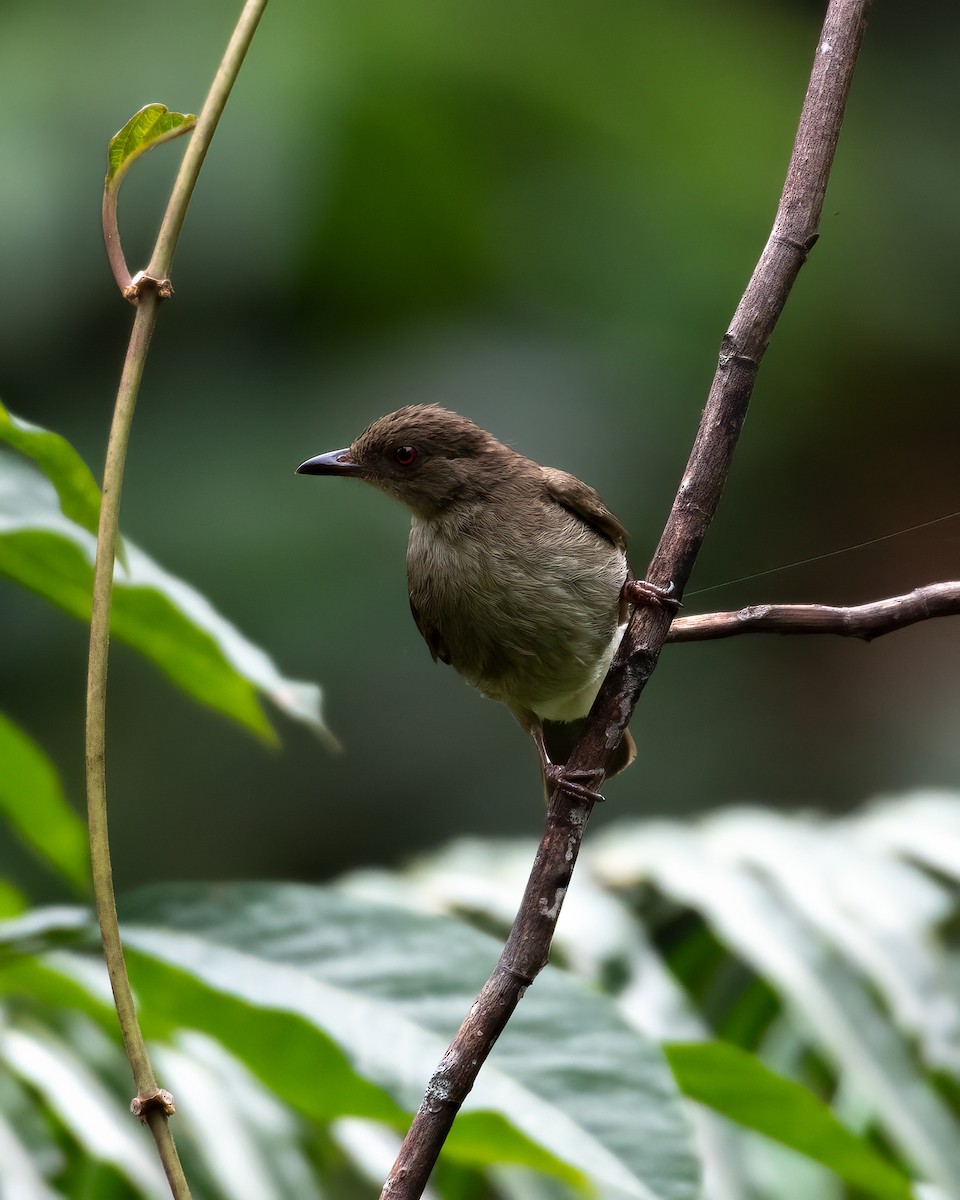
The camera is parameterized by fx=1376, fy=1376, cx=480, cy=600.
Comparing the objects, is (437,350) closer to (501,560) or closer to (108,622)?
(501,560)

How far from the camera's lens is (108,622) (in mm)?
A: 1231

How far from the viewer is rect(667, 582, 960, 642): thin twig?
1375 mm

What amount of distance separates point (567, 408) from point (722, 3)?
2839 millimetres

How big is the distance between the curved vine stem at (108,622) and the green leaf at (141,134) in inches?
2.1

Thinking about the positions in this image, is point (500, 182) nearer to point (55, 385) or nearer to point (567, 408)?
point (567, 408)

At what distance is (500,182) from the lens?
278 inches

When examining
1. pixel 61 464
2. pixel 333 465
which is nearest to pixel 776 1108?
pixel 61 464

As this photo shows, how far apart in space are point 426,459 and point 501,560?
0.35 m

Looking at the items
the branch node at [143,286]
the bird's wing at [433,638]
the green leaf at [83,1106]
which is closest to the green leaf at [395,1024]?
the green leaf at [83,1106]

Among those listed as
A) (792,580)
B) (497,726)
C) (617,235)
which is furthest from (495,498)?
(617,235)

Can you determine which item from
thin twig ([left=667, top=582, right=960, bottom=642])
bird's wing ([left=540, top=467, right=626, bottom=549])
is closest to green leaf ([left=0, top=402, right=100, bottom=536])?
thin twig ([left=667, top=582, right=960, bottom=642])

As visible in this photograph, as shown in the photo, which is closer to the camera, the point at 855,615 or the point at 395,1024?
the point at 855,615

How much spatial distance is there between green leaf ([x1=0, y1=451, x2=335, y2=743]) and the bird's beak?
86 cm

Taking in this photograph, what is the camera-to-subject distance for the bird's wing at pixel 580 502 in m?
2.95
